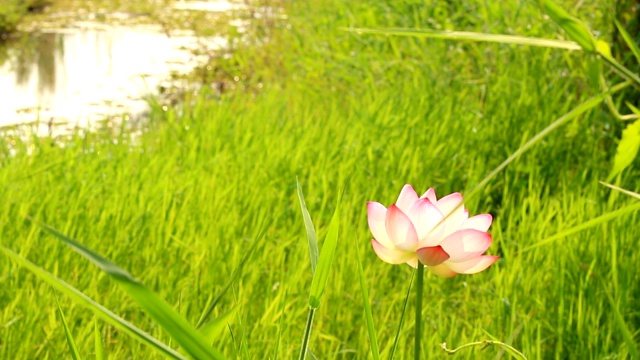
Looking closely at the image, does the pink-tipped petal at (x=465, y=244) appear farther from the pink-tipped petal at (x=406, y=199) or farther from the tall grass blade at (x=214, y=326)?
the tall grass blade at (x=214, y=326)

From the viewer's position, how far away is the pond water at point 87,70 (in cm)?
529

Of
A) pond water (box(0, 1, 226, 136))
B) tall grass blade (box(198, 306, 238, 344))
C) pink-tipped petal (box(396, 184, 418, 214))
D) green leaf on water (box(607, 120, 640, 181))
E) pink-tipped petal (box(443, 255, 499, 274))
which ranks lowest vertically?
pond water (box(0, 1, 226, 136))

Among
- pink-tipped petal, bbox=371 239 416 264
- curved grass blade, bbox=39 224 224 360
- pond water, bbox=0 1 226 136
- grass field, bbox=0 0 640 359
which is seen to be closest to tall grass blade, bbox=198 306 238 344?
curved grass blade, bbox=39 224 224 360

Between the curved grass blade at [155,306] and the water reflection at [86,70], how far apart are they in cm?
397

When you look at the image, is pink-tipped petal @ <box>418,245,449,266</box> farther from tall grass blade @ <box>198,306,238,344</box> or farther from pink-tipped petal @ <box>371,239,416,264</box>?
tall grass blade @ <box>198,306,238,344</box>

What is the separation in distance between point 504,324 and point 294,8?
4.20 m

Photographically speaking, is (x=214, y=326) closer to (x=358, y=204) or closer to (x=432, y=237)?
(x=432, y=237)

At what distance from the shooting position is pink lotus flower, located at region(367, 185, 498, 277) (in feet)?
2.46

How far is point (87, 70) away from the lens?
6.57 metres

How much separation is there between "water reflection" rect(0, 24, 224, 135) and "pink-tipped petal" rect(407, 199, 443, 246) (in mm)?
3859

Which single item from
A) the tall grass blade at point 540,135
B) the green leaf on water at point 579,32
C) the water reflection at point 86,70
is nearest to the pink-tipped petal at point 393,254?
the tall grass blade at point 540,135

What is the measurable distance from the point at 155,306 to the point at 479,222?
34 cm

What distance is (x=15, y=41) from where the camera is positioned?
783 centimetres

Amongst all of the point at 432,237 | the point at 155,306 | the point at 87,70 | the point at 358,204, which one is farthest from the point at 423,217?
the point at 87,70
